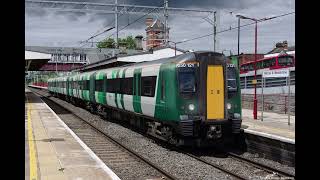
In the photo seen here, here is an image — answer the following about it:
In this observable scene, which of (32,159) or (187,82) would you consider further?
(187,82)

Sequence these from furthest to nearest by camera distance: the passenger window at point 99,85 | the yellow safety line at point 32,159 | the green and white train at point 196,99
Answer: the passenger window at point 99,85, the green and white train at point 196,99, the yellow safety line at point 32,159

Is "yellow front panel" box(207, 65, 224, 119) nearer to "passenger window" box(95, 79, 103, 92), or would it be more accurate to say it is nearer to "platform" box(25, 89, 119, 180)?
"platform" box(25, 89, 119, 180)

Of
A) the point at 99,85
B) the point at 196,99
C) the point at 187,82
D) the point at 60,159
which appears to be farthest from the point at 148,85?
the point at 99,85

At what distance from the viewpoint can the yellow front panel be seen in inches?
487

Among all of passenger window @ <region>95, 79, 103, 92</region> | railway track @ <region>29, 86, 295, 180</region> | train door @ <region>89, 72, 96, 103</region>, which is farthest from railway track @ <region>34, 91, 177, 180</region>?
train door @ <region>89, 72, 96, 103</region>

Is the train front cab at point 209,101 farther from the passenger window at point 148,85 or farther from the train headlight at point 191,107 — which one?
the passenger window at point 148,85

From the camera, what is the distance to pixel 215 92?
12.4 m

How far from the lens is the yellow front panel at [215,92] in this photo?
12.4 m

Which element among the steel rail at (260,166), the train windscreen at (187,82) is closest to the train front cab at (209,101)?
the train windscreen at (187,82)

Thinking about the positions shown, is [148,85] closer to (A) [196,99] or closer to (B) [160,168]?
(A) [196,99]

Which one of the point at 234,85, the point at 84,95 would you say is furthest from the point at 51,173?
the point at 84,95
